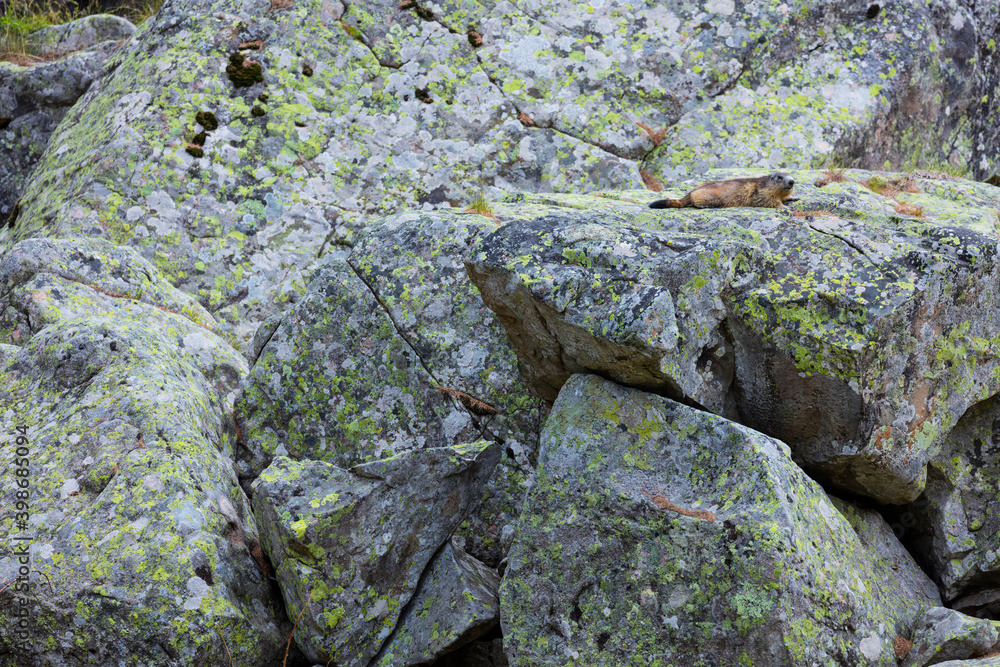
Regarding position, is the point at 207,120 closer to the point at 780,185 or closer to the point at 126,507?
the point at 126,507

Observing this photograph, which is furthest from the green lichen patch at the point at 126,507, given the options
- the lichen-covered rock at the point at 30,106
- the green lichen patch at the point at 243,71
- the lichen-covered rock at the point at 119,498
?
the lichen-covered rock at the point at 30,106

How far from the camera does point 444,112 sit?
952cm

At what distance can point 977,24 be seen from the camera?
10.0m

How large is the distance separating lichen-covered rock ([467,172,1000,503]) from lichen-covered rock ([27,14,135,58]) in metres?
9.98

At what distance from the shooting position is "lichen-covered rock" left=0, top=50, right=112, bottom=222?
1120 centimetres

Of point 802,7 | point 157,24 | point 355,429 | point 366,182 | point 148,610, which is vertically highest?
point 802,7

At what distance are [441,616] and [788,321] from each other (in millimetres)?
3078

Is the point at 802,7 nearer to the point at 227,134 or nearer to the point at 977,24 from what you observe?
the point at 977,24

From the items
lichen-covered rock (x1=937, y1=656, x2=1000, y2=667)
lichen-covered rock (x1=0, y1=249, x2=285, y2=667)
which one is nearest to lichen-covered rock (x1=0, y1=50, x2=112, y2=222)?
lichen-covered rock (x1=0, y1=249, x2=285, y2=667)

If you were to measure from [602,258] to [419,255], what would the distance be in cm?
213

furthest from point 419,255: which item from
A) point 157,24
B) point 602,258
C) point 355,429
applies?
point 157,24

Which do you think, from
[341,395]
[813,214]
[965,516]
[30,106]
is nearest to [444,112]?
[341,395]

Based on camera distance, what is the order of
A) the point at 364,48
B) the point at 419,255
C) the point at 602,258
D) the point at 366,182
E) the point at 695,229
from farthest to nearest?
the point at 364,48 → the point at 366,182 → the point at 419,255 → the point at 695,229 → the point at 602,258

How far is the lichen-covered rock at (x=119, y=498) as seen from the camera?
5.12 m
